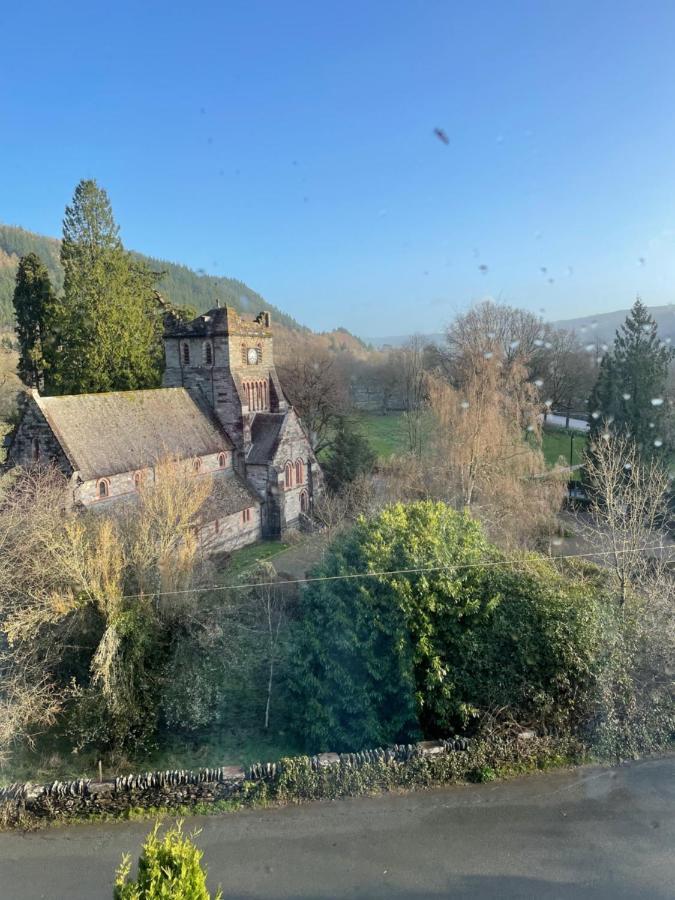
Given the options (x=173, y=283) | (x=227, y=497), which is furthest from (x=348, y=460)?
(x=173, y=283)

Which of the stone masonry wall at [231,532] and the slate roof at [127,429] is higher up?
the slate roof at [127,429]

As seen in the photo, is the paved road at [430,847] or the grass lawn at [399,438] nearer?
the paved road at [430,847]

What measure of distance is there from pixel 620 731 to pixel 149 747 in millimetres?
9665

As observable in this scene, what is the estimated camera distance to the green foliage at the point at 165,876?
6.07 meters

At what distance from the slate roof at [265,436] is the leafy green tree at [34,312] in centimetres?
1322

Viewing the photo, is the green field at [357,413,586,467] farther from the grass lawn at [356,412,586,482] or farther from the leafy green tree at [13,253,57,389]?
the leafy green tree at [13,253,57,389]

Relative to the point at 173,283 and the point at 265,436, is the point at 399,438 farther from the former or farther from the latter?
the point at 173,283

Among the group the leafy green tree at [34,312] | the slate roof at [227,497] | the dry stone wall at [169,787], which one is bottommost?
the dry stone wall at [169,787]

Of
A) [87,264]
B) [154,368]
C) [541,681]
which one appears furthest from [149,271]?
[541,681]

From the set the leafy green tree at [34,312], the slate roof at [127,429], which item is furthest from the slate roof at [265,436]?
the leafy green tree at [34,312]

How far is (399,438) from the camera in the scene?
41844mm

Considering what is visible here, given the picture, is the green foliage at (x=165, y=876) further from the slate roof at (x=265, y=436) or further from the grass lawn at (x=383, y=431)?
the grass lawn at (x=383, y=431)

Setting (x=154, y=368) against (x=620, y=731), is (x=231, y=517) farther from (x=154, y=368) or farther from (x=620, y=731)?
(x=620, y=731)

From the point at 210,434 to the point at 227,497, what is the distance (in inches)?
129
